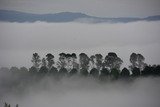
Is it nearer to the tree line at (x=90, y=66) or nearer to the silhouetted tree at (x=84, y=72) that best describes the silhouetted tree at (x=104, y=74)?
the tree line at (x=90, y=66)

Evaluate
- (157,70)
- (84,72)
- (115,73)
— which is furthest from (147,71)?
(84,72)

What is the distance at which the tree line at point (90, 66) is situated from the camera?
5332mm

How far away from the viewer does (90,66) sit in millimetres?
5375

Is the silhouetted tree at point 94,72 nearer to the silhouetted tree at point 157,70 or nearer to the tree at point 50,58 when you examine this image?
the tree at point 50,58

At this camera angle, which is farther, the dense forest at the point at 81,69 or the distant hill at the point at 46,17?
the distant hill at the point at 46,17

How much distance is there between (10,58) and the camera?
17.6ft

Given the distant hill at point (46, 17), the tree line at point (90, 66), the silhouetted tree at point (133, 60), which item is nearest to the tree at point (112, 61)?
the tree line at point (90, 66)

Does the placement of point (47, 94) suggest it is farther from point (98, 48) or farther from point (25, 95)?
point (98, 48)

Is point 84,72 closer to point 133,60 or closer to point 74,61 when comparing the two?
point 74,61

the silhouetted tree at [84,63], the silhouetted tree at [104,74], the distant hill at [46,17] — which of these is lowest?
the silhouetted tree at [104,74]

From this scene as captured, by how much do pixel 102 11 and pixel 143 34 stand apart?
0.65 m

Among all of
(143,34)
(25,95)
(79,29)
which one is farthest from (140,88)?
(25,95)

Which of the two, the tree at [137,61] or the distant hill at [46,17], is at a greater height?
the distant hill at [46,17]

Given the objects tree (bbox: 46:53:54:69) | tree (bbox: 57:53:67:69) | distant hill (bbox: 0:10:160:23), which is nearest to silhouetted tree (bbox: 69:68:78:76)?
tree (bbox: 57:53:67:69)
